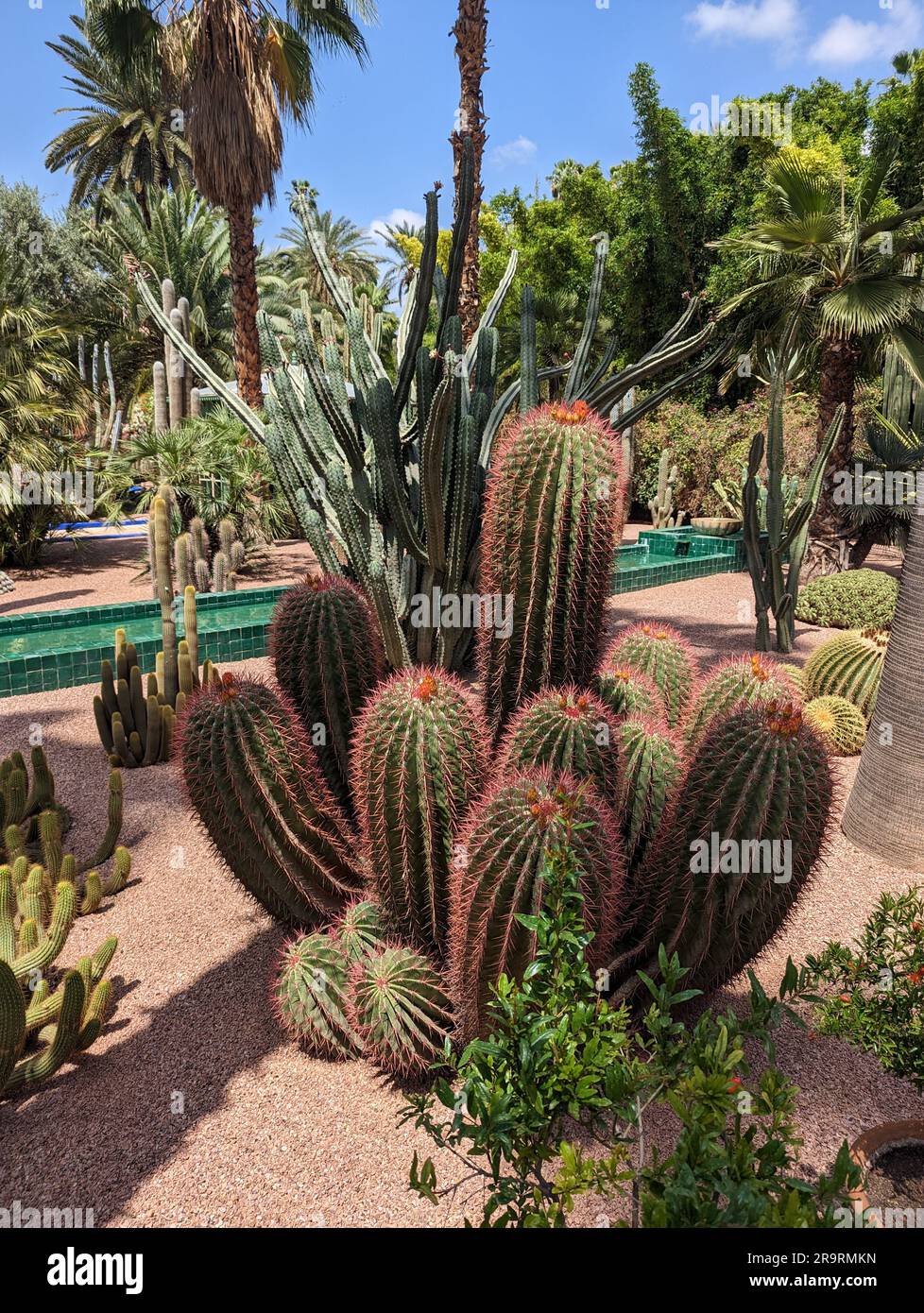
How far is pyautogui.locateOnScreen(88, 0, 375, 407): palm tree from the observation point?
11.9m

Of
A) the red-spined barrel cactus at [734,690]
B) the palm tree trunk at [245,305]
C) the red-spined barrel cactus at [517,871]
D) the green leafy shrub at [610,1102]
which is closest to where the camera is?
the green leafy shrub at [610,1102]

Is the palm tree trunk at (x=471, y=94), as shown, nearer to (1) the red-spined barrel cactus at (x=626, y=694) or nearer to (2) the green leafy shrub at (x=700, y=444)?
(1) the red-spined barrel cactus at (x=626, y=694)

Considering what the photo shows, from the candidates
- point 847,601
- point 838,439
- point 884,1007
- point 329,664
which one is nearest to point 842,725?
point 884,1007

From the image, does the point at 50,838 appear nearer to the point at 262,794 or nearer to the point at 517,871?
the point at 262,794

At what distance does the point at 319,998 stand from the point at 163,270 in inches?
900

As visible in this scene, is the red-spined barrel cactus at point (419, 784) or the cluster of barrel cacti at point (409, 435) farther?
the cluster of barrel cacti at point (409, 435)

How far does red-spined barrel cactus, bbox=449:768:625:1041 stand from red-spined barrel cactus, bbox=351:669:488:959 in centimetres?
18

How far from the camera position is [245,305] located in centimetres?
1319

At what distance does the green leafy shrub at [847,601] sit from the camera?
364 inches

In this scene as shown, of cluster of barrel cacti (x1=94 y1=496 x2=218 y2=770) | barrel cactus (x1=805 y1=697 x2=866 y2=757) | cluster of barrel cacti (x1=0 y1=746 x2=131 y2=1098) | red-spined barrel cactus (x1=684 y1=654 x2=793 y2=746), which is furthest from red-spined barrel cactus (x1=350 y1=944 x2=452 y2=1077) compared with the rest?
barrel cactus (x1=805 y1=697 x2=866 y2=757)

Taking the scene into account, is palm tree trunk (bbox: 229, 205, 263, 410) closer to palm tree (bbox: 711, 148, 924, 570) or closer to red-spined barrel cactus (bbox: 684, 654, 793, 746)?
palm tree (bbox: 711, 148, 924, 570)

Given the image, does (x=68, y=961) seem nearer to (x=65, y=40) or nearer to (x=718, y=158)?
(x=718, y=158)

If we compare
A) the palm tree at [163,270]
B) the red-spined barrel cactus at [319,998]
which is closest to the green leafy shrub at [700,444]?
the palm tree at [163,270]

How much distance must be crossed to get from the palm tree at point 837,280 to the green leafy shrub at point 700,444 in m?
5.90
